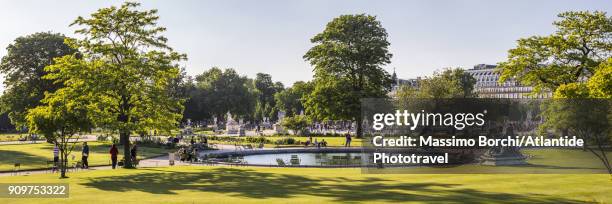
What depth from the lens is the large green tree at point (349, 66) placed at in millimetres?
74312

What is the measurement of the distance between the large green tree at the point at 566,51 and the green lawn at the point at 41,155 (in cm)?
3355

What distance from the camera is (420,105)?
209 ft

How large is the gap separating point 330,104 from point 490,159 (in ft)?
123

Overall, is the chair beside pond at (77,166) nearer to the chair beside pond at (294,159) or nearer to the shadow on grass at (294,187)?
the shadow on grass at (294,187)

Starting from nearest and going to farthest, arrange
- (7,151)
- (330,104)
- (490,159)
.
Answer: (490,159)
(7,151)
(330,104)

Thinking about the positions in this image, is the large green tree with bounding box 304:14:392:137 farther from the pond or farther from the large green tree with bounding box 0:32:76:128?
the large green tree with bounding box 0:32:76:128

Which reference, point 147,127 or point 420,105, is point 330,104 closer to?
point 420,105

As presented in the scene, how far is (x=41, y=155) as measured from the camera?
51875 millimetres

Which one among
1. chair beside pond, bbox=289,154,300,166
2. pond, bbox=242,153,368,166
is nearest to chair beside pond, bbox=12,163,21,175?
pond, bbox=242,153,368,166

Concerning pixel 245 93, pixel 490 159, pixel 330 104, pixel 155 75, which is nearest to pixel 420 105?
pixel 330 104

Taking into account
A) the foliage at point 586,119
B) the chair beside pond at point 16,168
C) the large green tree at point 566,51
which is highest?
the large green tree at point 566,51

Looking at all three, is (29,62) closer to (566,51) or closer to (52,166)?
(52,166)

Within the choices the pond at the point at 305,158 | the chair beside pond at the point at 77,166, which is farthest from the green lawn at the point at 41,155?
the pond at the point at 305,158

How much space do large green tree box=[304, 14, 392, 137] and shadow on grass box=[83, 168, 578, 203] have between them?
39947 millimetres
